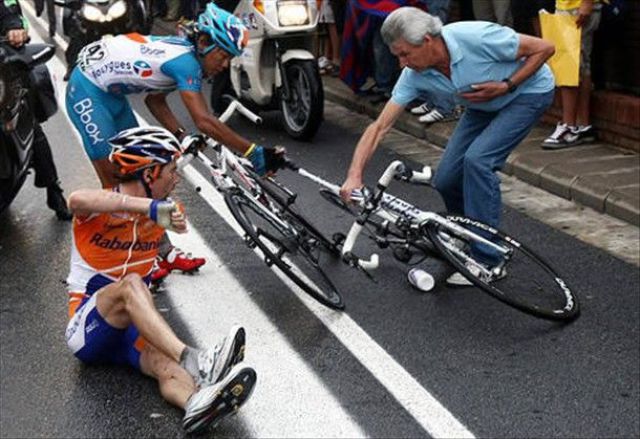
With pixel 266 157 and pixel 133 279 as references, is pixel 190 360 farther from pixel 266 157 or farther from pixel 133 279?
pixel 266 157

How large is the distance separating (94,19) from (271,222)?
7.26 metres

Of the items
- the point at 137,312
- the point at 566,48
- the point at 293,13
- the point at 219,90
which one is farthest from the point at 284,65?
the point at 137,312

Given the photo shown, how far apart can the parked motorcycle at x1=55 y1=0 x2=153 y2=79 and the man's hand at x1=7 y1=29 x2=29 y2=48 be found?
5097 mm

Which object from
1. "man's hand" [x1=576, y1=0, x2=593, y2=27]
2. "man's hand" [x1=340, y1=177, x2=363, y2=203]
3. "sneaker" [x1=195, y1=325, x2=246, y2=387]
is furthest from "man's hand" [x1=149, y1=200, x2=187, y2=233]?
"man's hand" [x1=576, y1=0, x2=593, y2=27]

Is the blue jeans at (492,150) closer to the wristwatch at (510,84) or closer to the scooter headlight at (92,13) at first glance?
the wristwatch at (510,84)

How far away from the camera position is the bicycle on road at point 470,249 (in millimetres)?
5652

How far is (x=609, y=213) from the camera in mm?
7438

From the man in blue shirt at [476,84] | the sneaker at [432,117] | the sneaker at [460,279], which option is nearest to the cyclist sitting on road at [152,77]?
the man in blue shirt at [476,84]

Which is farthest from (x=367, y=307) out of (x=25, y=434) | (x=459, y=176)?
(x=25, y=434)

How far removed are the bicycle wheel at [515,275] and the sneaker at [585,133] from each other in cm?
335

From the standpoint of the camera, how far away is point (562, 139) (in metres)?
8.98

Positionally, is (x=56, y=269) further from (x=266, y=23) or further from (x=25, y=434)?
(x=266, y=23)

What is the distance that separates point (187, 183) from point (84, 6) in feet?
15.9

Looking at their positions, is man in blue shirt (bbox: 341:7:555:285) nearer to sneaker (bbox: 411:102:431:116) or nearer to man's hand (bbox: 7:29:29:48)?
man's hand (bbox: 7:29:29:48)
